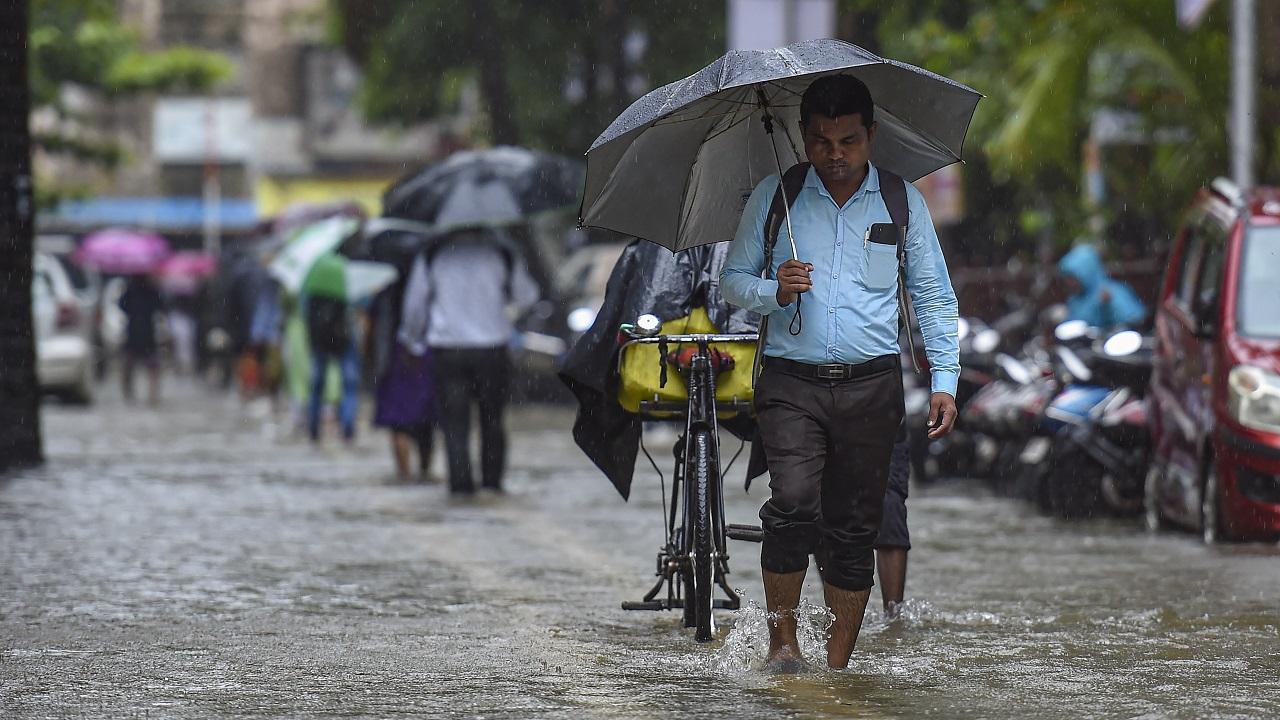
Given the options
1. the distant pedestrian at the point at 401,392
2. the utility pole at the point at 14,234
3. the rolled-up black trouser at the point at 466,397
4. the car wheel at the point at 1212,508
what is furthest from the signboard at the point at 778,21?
the car wheel at the point at 1212,508

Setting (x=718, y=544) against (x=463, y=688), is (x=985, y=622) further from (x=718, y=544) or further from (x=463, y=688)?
(x=463, y=688)

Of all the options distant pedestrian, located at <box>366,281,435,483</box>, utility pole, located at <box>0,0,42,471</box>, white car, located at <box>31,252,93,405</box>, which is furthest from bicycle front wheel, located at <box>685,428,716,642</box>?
white car, located at <box>31,252,93,405</box>

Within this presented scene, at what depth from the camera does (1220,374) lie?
11117 mm

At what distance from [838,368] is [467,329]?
7426 mm

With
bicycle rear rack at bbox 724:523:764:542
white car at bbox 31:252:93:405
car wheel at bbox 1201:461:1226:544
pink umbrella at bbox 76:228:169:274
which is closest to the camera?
bicycle rear rack at bbox 724:523:764:542

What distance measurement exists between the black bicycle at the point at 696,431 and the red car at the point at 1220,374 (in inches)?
151

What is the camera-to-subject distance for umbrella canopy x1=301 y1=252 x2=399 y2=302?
1850cm

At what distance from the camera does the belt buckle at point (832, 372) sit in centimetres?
683

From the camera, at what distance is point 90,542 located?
1150 cm

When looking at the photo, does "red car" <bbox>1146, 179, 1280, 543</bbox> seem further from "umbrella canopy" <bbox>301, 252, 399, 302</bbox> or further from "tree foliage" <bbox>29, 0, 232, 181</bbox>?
"tree foliage" <bbox>29, 0, 232, 181</bbox>

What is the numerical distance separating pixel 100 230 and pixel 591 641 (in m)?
61.0

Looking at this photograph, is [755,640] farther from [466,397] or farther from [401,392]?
[401,392]

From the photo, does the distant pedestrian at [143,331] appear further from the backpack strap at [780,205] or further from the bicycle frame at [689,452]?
the backpack strap at [780,205]

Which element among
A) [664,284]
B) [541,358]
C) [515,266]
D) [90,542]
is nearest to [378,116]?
[541,358]
